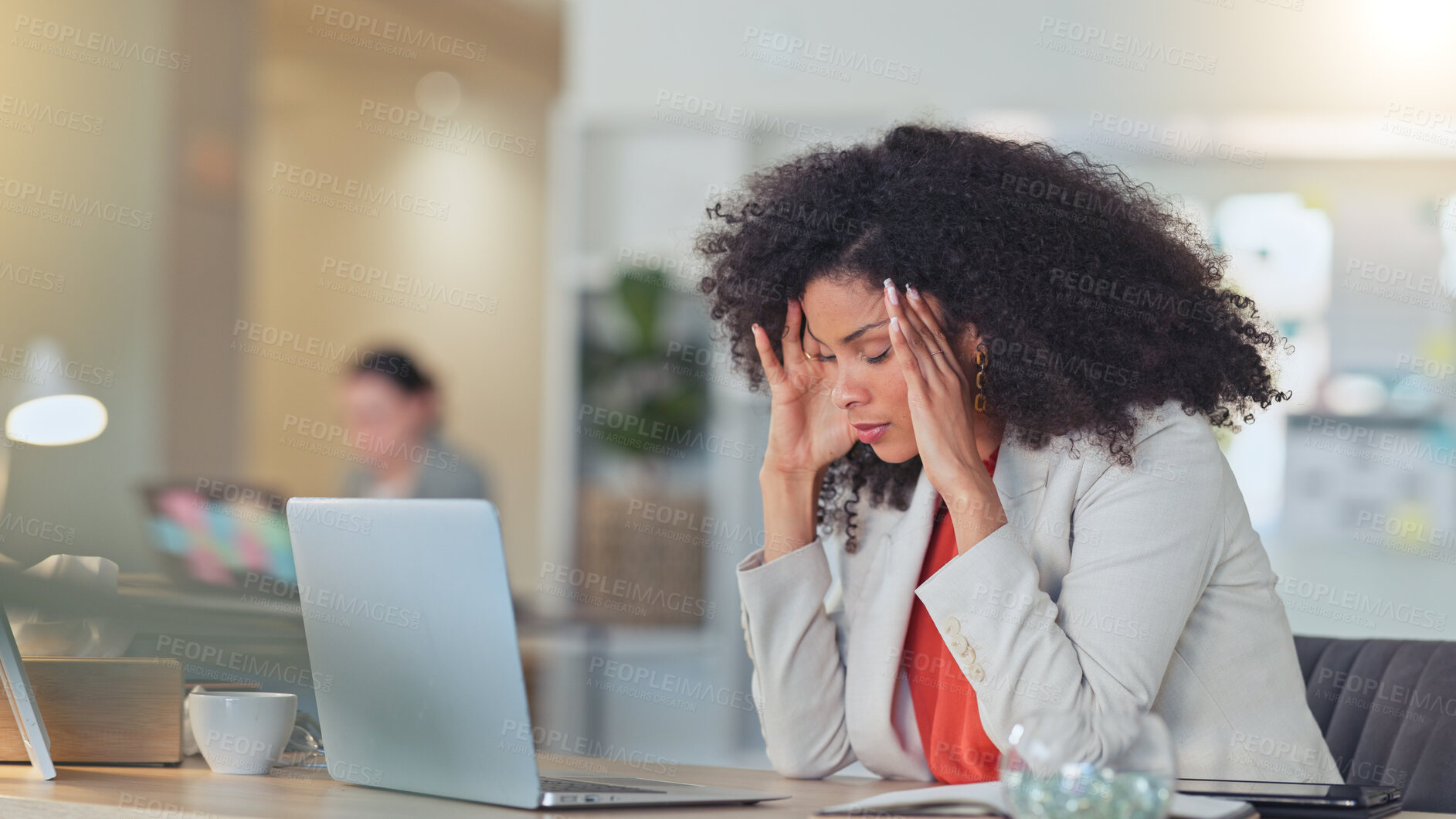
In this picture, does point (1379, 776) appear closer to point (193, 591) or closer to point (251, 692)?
point (251, 692)

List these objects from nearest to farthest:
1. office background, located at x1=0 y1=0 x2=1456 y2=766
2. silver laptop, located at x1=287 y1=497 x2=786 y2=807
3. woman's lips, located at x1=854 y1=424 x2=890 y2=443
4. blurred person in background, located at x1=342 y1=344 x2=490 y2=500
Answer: silver laptop, located at x1=287 y1=497 x2=786 y2=807
woman's lips, located at x1=854 y1=424 x2=890 y2=443
office background, located at x1=0 y1=0 x2=1456 y2=766
blurred person in background, located at x1=342 y1=344 x2=490 y2=500

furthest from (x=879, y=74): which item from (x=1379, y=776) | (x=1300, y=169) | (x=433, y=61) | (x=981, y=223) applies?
(x=433, y=61)

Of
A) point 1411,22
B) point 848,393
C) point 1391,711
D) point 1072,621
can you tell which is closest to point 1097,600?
point 1072,621

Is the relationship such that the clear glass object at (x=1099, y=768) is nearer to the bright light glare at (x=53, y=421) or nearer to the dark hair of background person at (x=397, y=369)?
the bright light glare at (x=53, y=421)

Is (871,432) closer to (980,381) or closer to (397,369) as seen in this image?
(980,381)

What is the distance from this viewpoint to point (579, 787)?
45.6 inches

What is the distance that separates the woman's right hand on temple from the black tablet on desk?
25.2 inches

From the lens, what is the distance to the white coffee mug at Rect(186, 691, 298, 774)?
1.35 meters

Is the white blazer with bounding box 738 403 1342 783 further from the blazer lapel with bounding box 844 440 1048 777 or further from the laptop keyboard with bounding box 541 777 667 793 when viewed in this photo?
the laptop keyboard with bounding box 541 777 667 793

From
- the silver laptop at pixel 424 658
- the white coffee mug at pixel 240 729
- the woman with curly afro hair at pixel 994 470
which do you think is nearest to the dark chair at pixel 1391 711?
the woman with curly afro hair at pixel 994 470

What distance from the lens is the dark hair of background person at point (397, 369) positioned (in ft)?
14.0

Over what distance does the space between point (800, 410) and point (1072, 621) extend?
49 centimetres

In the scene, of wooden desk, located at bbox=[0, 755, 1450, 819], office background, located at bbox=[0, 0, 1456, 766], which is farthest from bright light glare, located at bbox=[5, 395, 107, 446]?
office background, located at bbox=[0, 0, 1456, 766]

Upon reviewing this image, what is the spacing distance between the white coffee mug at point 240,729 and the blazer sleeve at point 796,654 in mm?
552
